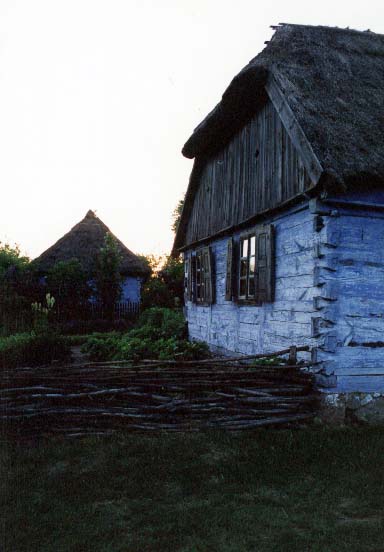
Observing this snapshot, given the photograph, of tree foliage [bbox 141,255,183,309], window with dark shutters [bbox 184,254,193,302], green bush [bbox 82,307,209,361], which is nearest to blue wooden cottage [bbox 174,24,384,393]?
green bush [bbox 82,307,209,361]

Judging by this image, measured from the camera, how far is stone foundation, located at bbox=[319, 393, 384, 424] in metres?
6.39

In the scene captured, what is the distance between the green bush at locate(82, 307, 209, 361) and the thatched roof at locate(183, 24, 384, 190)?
4.66 metres

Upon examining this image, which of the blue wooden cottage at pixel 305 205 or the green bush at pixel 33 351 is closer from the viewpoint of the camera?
the blue wooden cottage at pixel 305 205

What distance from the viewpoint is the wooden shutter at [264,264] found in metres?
8.00

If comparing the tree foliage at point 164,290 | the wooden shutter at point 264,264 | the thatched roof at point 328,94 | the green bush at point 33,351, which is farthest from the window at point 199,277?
the tree foliage at point 164,290

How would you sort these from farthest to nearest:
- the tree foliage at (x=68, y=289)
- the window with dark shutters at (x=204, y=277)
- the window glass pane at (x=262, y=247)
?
the tree foliage at (x=68, y=289)
the window with dark shutters at (x=204, y=277)
the window glass pane at (x=262, y=247)

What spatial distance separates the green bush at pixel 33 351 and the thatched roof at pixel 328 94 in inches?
223

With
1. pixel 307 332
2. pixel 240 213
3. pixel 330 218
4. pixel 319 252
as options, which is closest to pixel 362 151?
pixel 330 218

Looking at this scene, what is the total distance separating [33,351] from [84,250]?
47.6 ft

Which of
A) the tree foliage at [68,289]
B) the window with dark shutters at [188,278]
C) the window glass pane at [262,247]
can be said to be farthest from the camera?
the tree foliage at [68,289]

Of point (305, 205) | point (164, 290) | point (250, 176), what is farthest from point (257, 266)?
point (164, 290)

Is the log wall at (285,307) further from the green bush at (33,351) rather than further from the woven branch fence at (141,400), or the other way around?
the green bush at (33,351)

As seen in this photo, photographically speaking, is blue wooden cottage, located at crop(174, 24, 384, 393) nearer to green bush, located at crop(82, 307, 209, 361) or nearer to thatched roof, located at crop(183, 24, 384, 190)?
thatched roof, located at crop(183, 24, 384, 190)

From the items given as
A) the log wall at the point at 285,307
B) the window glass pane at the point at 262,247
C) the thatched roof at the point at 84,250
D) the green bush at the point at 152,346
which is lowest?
the green bush at the point at 152,346
